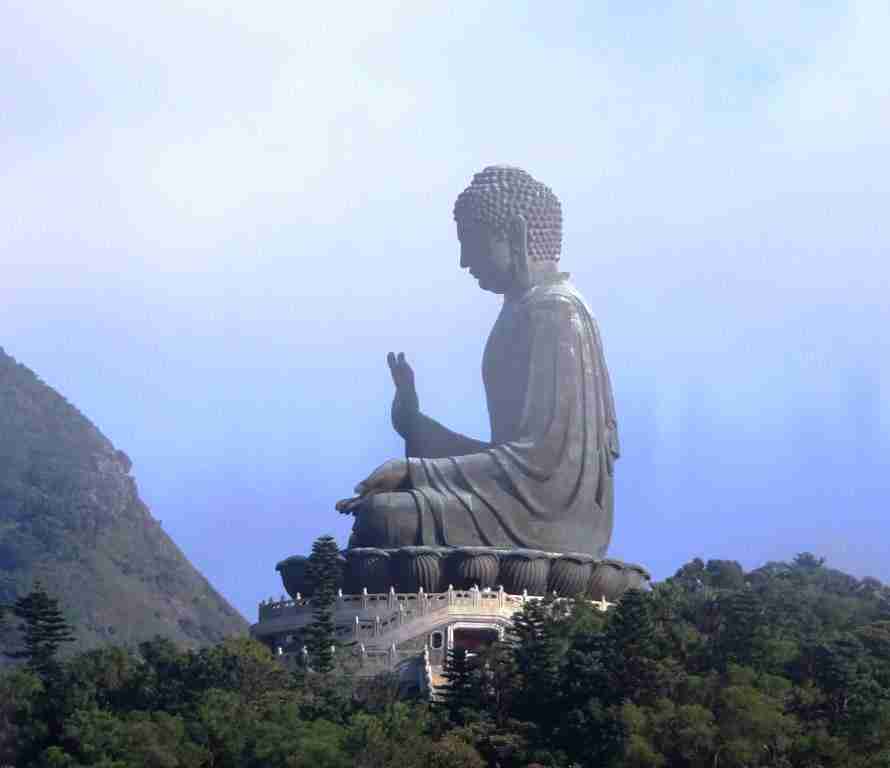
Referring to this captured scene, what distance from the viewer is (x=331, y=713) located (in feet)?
122

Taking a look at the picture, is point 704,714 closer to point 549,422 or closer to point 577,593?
point 577,593

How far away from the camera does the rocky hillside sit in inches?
2953

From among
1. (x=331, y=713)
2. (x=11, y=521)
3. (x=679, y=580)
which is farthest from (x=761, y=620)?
(x=11, y=521)

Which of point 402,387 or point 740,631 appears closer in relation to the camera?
point 740,631

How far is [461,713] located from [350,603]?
631cm

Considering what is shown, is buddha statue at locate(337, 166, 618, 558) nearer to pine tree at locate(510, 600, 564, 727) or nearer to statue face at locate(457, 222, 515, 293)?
statue face at locate(457, 222, 515, 293)

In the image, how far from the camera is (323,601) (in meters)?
42.6

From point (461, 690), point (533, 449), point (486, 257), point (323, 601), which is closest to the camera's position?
point (461, 690)

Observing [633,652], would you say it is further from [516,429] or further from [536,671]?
[516,429]

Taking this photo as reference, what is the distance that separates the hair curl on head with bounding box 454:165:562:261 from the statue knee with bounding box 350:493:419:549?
5435 millimetres

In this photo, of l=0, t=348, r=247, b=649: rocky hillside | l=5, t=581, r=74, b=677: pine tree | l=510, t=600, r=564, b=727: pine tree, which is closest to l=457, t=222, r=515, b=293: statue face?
l=510, t=600, r=564, b=727: pine tree

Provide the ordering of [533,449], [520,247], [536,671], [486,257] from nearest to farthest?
[536,671] < [533,449] < [520,247] < [486,257]

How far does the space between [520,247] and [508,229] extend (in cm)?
38

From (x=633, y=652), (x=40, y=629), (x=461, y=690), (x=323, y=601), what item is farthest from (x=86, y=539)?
(x=633, y=652)
